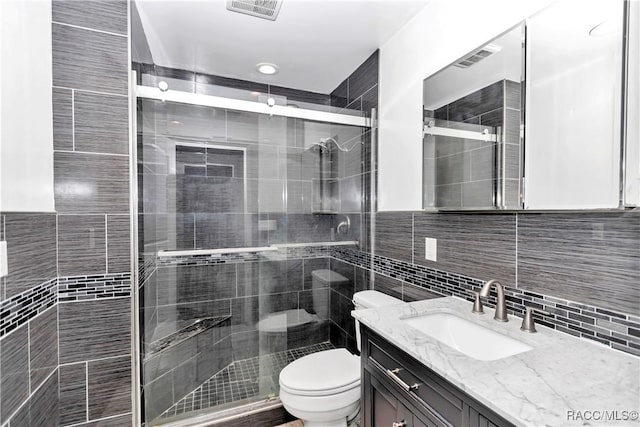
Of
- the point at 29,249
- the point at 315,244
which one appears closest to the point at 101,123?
the point at 29,249

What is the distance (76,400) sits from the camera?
52.8 inches

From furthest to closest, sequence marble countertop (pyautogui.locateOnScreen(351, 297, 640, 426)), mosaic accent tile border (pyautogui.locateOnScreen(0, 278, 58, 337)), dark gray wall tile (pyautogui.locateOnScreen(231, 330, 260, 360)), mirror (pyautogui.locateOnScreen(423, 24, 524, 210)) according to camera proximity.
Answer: dark gray wall tile (pyautogui.locateOnScreen(231, 330, 260, 360)), mirror (pyautogui.locateOnScreen(423, 24, 524, 210)), mosaic accent tile border (pyautogui.locateOnScreen(0, 278, 58, 337)), marble countertop (pyautogui.locateOnScreen(351, 297, 640, 426))

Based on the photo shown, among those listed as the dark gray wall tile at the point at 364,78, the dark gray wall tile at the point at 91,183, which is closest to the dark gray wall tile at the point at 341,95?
the dark gray wall tile at the point at 364,78

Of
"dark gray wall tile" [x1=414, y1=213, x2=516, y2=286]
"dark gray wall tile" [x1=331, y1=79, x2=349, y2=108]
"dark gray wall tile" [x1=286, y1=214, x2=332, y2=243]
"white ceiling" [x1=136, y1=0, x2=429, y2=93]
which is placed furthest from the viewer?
"dark gray wall tile" [x1=331, y1=79, x2=349, y2=108]

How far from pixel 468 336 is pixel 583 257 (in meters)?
0.48

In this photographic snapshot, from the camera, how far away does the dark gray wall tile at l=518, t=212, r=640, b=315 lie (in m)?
0.84

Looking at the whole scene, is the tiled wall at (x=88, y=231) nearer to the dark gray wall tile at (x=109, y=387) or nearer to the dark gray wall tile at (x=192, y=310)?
the dark gray wall tile at (x=109, y=387)

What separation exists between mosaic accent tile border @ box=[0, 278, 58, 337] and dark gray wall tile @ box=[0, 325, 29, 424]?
3cm

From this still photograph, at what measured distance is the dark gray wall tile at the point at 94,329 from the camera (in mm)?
1340

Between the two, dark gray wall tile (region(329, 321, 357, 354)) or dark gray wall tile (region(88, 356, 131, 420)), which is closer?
dark gray wall tile (region(88, 356, 131, 420))

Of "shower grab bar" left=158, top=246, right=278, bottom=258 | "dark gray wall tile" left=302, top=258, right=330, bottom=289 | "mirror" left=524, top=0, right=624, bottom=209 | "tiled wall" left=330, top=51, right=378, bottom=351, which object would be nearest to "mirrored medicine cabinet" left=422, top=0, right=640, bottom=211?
"mirror" left=524, top=0, right=624, bottom=209

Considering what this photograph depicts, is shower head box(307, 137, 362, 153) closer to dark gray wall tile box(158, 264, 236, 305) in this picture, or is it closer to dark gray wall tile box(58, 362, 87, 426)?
dark gray wall tile box(158, 264, 236, 305)

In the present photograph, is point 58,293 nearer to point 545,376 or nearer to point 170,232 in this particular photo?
point 170,232

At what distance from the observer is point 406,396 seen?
3.12 feet
